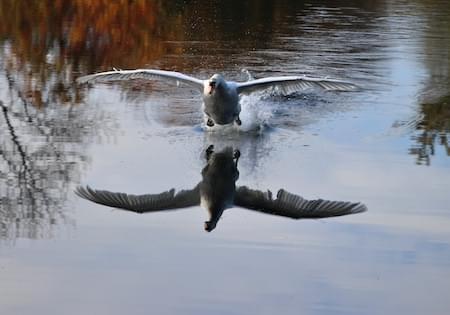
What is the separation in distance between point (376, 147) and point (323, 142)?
22.8 inches

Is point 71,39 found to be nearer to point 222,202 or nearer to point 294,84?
point 294,84

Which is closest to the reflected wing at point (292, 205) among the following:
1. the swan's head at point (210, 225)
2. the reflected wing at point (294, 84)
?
the swan's head at point (210, 225)

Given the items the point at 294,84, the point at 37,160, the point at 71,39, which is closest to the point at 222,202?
the point at 37,160

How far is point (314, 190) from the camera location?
447 inches

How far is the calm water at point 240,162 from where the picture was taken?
28.4 ft

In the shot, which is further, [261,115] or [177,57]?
[177,57]

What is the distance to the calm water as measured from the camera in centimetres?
866

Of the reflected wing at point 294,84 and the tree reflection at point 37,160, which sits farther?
the reflected wing at point 294,84

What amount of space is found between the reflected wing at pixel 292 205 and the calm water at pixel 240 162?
130mm

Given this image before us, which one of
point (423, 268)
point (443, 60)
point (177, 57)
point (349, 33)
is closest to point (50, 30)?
point (177, 57)

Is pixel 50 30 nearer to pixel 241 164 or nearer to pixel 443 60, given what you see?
pixel 443 60

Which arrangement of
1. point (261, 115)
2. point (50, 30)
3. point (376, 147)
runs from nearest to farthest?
point (376, 147), point (261, 115), point (50, 30)

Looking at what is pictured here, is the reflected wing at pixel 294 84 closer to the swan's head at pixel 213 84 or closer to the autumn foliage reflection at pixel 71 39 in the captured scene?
the swan's head at pixel 213 84

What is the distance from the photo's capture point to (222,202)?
11.0 m
